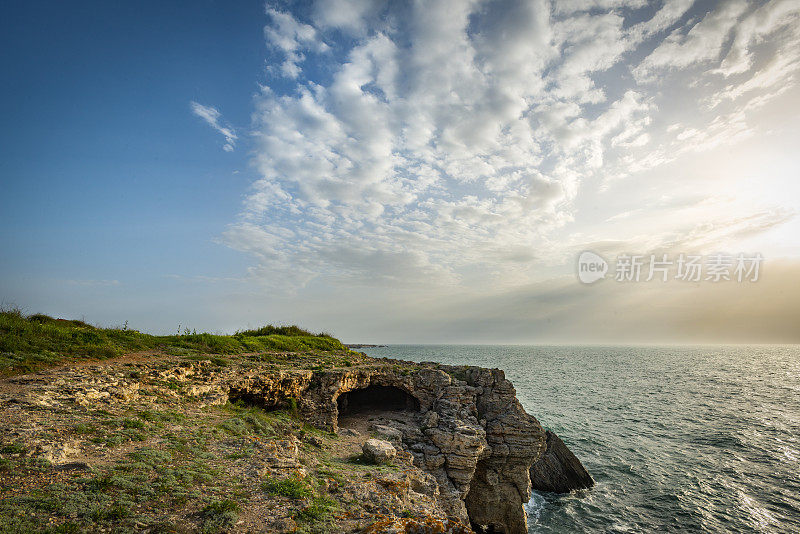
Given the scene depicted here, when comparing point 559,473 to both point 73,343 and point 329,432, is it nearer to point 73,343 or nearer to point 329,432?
point 329,432

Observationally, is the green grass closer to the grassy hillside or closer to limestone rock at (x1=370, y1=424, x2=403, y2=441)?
limestone rock at (x1=370, y1=424, x2=403, y2=441)

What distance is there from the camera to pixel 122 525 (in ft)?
23.7

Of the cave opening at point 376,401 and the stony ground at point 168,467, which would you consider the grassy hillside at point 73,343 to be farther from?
the cave opening at point 376,401

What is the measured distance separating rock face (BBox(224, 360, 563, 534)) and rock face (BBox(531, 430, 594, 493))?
9163 mm

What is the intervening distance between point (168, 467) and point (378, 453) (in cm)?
959

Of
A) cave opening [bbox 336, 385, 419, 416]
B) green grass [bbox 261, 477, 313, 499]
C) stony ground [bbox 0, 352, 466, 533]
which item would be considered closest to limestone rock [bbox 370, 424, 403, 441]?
stony ground [bbox 0, 352, 466, 533]

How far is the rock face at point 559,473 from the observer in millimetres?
30594

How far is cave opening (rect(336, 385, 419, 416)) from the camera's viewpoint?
27703 millimetres

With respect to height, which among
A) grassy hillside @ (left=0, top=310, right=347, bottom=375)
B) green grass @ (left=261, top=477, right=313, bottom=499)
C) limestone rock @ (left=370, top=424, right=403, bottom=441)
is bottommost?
limestone rock @ (left=370, top=424, right=403, bottom=441)

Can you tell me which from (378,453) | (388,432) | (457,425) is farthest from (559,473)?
(378,453)

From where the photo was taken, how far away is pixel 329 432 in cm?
2012

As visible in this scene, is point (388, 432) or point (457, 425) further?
A: point (457, 425)

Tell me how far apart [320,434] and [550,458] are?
25484mm

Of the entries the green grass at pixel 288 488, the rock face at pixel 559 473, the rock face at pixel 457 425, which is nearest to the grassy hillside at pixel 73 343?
the rock face at pixel 457 425
